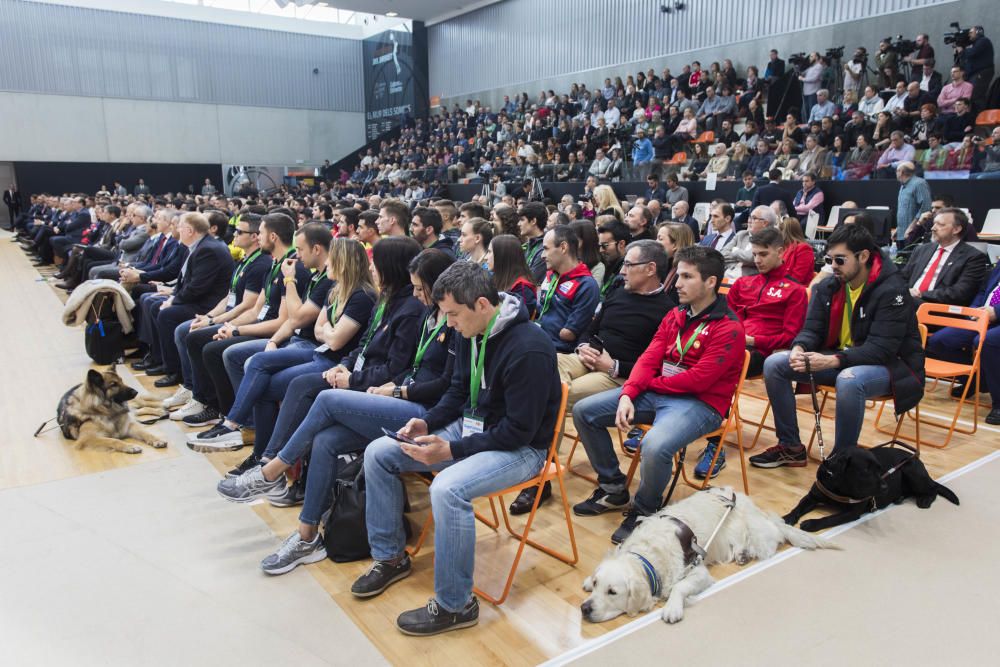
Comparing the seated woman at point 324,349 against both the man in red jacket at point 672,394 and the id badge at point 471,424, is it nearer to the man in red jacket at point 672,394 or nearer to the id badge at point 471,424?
the id badge at point 471,424

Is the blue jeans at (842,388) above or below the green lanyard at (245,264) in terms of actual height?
below

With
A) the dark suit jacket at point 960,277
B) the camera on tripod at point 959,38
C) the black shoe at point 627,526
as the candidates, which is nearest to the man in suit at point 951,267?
the dark suit jacket at point 960,277

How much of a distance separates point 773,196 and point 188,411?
25.9 feet

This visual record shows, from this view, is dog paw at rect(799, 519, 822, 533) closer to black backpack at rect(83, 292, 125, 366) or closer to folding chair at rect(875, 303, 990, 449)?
folding chair at rect(875, 303, 990, 449)

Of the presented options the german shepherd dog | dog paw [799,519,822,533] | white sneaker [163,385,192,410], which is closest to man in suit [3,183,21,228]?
white sneaker [163,385,192,410]

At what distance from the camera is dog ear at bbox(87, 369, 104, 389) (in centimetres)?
406

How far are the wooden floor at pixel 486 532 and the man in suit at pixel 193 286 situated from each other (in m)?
0.27

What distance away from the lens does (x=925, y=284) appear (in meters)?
5.05

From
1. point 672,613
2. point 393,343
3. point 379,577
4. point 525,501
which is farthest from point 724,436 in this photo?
point 379,577

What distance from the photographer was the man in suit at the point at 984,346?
14.3 ft

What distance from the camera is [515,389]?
233 cm

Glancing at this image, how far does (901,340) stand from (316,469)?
9.31 ft

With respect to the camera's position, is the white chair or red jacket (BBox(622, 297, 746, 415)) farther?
the white chair

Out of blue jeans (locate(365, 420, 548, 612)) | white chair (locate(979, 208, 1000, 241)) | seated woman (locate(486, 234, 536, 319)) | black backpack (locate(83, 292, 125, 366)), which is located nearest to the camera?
blue jeans (locate(365, 420, 548, 612))
